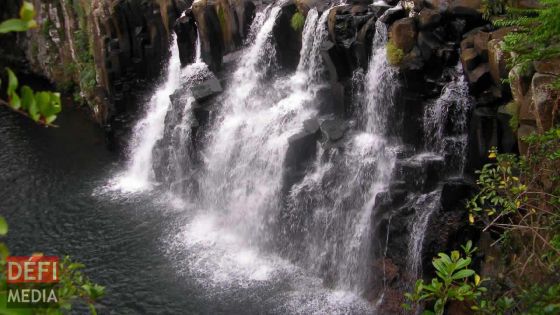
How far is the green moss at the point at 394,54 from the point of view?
2023cm

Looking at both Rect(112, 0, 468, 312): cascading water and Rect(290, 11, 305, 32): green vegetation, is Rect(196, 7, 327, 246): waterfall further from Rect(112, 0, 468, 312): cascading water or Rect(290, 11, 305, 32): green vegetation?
Rect(290, 11, 305, 32): green vegetation

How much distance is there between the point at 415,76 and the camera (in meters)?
19.9

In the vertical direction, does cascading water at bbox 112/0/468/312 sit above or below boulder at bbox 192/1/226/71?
below

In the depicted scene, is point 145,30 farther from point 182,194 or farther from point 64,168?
point 182,194

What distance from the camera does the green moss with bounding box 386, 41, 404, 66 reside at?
2023 centimetres

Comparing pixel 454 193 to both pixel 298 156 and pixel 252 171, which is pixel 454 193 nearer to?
pixel 298 156

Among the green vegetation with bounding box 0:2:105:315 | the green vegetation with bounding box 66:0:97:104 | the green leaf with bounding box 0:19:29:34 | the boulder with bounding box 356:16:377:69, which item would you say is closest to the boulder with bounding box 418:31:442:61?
the boulder with bounding box 356:16:377:69

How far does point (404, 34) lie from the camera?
20172mm

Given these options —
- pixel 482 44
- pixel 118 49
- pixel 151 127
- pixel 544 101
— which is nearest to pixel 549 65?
pixel 544 101

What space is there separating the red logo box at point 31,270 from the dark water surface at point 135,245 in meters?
13.8

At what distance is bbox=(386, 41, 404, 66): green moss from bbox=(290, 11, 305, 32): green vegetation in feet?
20.0

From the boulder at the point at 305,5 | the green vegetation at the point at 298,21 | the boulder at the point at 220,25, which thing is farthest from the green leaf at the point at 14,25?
the boulder at the point at 220,25

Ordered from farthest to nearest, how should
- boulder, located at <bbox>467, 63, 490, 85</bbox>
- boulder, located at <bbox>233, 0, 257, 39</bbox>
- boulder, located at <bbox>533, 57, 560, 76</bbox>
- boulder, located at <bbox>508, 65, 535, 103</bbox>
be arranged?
boulder, located at <bbox>233, 0, 257, 39</bbox>, boulder, located at <bbox>467, 63, 490, 85</bbox>, boulder, located at <bbox>508, 65, 535, 103</bbox>, boulder, located at <bbox>533, 57, 560, 76</bbox>

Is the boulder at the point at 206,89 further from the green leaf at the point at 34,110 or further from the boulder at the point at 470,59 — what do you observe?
the green leaf at the point at 34,110
